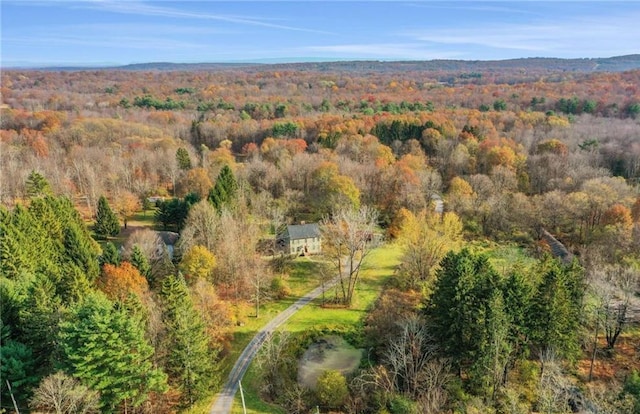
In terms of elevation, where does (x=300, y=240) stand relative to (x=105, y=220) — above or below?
below

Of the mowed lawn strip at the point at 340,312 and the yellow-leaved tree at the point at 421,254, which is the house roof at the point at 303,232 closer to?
the mowed lawn strip at the point at 340,312

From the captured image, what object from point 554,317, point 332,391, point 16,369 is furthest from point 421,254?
point 16,369

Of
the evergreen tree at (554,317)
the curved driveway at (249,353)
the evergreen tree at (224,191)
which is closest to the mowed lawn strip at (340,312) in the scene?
the curved driveway at (249,353)

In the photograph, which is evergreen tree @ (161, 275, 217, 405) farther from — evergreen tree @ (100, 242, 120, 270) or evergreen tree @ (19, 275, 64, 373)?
evergreen tree @ (100, 242, 120, 270)

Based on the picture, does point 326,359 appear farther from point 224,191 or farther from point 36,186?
point 36,186

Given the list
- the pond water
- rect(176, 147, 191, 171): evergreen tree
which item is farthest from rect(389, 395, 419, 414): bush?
rect(176, 147, 191, 171): evergreen tree

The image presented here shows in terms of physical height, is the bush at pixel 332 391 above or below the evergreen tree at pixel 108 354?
below
